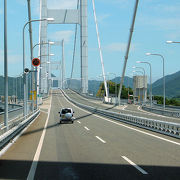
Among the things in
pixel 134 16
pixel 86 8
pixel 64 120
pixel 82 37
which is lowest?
pixel 64 120

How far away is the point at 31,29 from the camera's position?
125 feet

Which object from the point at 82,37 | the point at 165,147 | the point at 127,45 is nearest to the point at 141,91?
the point at 82,37

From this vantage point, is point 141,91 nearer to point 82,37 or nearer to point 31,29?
point 82,37

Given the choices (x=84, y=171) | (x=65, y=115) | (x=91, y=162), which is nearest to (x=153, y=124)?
(x=65, y=115)

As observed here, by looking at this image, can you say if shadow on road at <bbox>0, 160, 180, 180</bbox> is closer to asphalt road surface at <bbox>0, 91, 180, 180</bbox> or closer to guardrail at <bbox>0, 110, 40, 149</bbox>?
asphalt road surface at <bbox>0, 91, 180, 180</bbox>

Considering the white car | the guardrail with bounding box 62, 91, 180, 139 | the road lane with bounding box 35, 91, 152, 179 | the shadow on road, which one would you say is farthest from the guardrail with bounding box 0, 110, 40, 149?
the guardrail with bounding box 62, 91, 180, 139

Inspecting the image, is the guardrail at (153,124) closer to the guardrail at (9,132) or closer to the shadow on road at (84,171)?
the guardrail at (9,132)

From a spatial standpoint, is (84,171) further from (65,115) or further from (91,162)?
(65,115)

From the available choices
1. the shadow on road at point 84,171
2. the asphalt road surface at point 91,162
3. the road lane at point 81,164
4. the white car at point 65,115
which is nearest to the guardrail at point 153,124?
the asphalt road surface at point 91,162

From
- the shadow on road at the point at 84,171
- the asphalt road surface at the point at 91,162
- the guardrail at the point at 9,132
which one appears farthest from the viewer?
the guardrail at the point at 9,132

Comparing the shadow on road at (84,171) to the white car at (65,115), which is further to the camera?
the white car at (65,115)

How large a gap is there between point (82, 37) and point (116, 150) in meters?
84.4

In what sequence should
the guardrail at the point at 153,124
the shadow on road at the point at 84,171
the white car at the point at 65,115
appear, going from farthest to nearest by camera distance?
the white car at the point at 65,115, the guardrail at the point at 153,124, the shadow on road at the point at 84,171

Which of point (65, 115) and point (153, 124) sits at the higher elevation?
point (65, 115)
